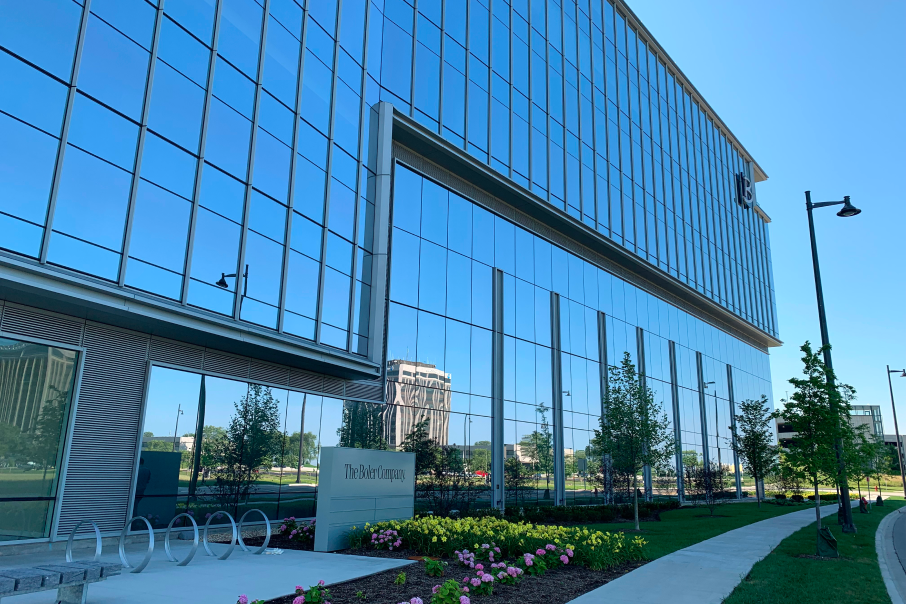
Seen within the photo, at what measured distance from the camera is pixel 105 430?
50.0ft

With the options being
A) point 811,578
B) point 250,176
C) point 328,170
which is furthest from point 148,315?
point 811,578

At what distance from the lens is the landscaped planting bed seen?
9648 mm

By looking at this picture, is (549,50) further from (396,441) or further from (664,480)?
(664,480)

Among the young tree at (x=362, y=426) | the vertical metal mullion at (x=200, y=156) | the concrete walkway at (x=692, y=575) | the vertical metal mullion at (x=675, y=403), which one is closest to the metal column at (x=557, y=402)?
the young tree at (x=362, y=426)

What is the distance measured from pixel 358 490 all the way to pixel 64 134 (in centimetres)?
982

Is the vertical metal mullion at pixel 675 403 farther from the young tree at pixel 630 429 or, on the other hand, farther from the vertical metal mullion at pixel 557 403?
the young tree at pixel 630 429

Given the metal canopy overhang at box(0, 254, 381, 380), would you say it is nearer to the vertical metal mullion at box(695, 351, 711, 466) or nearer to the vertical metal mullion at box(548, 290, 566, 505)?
the vertical metal mullion at box(548, 290, 566, 505)

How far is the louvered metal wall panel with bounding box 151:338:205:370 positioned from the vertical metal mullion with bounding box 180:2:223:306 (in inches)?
66.7

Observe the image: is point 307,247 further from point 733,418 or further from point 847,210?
point 733,418

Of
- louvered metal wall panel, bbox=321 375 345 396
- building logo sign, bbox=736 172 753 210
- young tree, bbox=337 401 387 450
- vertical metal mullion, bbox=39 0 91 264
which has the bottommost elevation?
young tree, bbox=337 401 387 450

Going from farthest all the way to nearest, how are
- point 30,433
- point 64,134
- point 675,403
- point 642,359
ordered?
point 675,403 < point 642,359 < point 30,433 < point 64,134

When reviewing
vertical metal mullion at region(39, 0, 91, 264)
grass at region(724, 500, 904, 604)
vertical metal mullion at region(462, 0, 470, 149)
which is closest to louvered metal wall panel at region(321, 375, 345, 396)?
vertical metal mullion at region(39, 0, 91, 264)

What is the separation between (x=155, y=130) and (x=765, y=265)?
200 ft

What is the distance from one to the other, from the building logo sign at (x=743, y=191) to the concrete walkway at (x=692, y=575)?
46.4 meters
